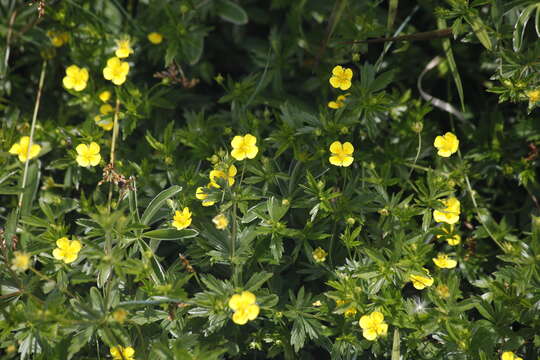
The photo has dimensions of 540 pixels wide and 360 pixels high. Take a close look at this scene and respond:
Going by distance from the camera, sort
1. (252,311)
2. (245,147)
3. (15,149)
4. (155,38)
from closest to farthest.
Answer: (252,311) → (245,147) → (15,149) → (155,38)

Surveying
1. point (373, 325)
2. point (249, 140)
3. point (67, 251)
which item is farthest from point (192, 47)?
point (373, 325)

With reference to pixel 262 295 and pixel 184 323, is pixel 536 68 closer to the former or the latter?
pixel 262 295

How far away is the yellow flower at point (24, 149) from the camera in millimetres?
2535

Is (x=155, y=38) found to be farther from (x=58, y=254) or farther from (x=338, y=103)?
(x=58, y=254)

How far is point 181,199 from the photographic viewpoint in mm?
2375

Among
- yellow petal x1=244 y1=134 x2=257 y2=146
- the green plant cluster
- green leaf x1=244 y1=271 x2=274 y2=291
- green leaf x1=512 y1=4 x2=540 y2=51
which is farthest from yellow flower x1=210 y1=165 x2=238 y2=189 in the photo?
green leaf x1=512 y1=4 x2=540 y2=51

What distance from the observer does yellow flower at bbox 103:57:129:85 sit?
8.69 feet

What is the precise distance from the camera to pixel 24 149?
2.57 metres

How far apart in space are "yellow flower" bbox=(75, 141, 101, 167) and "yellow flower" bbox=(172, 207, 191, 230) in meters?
0.52

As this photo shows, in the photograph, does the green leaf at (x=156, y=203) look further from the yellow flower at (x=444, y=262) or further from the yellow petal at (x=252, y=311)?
the yellow flower at (x=444, y=262)

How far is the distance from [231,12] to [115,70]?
756 millimetres

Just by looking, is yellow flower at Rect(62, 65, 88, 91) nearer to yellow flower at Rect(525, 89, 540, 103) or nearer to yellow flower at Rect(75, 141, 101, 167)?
yellow flower at Rect(75, 141, 101, 167)

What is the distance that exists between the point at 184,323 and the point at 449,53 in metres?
1.80

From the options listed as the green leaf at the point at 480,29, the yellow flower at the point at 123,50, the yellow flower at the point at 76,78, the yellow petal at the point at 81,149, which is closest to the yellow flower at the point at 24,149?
the yellow petal at the point at 81,149
